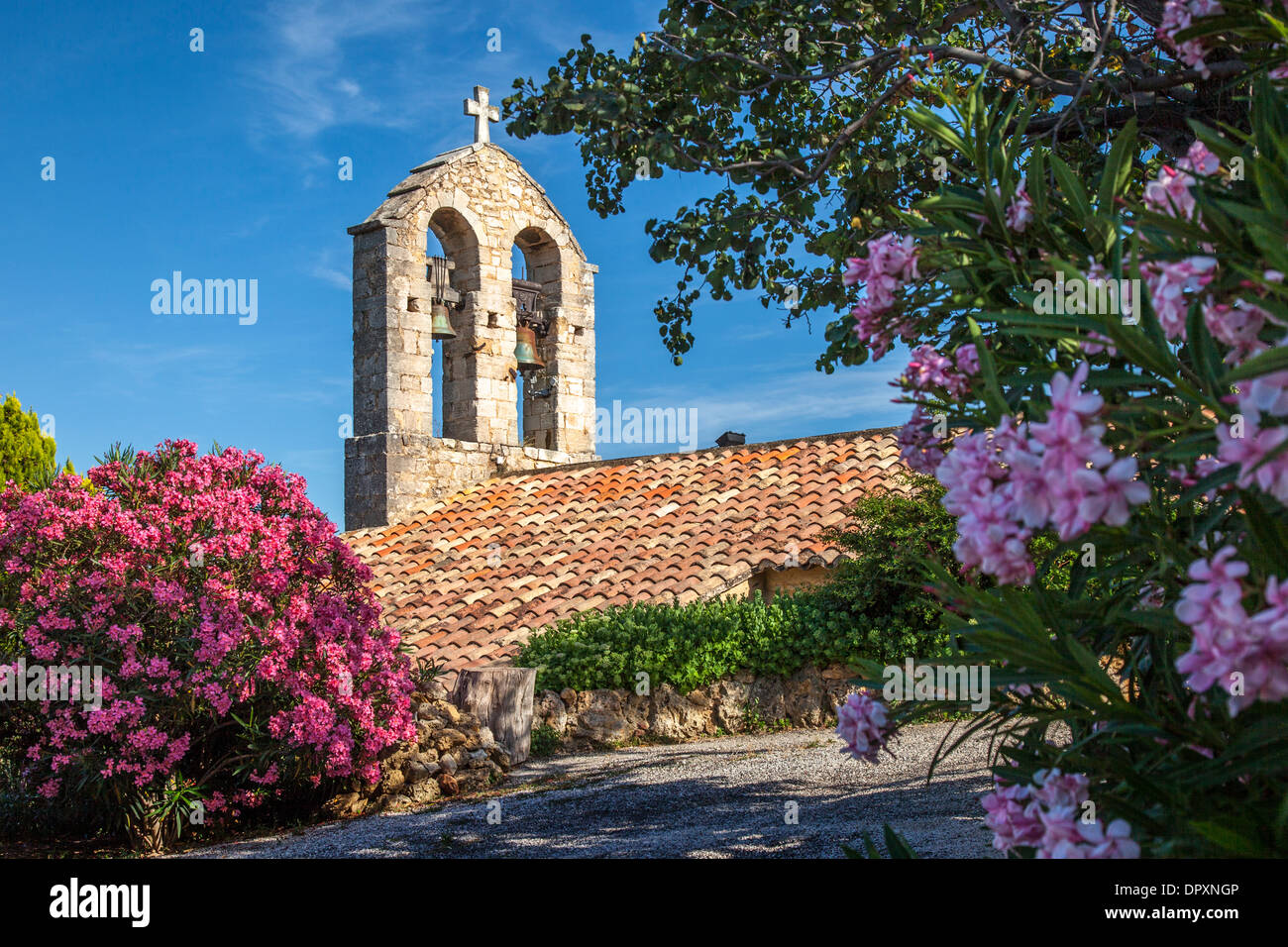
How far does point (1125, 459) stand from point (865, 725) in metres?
1.49

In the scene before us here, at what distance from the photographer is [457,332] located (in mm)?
15891

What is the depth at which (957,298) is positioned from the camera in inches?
111

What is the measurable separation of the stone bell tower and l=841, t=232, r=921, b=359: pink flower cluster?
12816mm

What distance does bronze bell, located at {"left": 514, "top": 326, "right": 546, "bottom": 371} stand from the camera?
16.3 m

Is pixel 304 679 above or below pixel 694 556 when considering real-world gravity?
below

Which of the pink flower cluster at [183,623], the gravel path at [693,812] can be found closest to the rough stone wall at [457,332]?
the pink flower cluster at [183,623]

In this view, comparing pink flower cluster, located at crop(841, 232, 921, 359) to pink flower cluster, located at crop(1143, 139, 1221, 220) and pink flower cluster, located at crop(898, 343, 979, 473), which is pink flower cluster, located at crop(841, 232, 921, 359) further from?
pink flower cluster, located at crop(1143, 139, 1221, 220)
